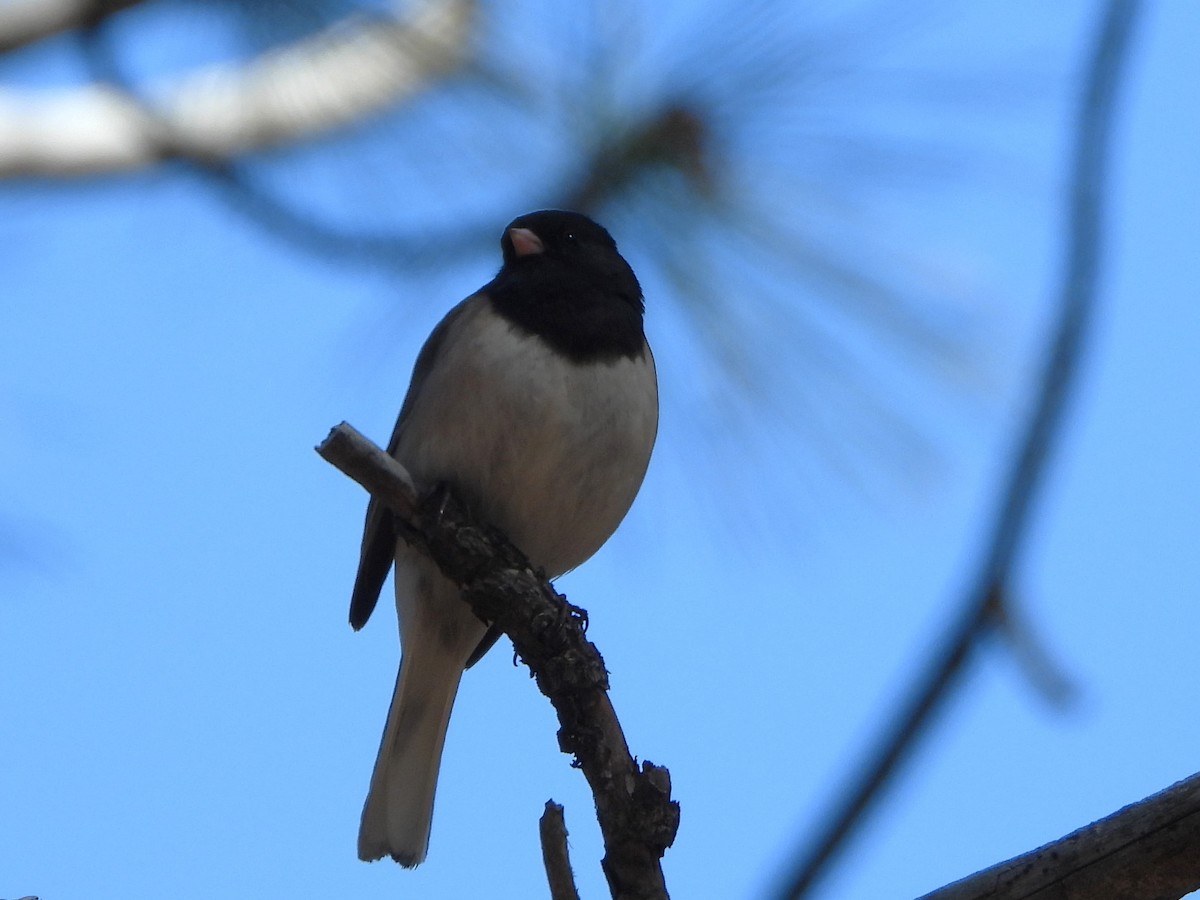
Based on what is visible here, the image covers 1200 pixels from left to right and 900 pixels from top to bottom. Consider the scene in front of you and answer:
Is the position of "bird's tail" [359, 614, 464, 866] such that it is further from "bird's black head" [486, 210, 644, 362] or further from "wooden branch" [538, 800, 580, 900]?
"wooden branch" [538, 800, 580, 900]

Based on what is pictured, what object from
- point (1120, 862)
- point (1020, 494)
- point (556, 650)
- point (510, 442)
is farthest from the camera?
point (510, 442)

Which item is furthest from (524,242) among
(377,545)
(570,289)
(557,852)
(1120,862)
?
(1120,862)

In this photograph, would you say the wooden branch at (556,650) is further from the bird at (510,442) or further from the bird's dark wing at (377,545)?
the bird's dark wing at (377,545)

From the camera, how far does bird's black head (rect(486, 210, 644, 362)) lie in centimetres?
225

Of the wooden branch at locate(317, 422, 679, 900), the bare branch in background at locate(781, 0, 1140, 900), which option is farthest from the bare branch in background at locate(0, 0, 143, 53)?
the bare branch in background at locate(781, 0, 1140, 900)

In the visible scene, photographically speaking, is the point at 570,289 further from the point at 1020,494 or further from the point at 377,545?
the point at 1020,494

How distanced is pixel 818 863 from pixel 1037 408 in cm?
33

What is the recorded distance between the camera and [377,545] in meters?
2.38

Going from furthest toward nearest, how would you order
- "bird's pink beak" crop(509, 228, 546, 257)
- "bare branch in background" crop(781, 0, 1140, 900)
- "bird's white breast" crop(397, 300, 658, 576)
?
"bird's pink beak" crop(509, 228, 546, 257), "bird's white breast" crop(397, 300, 658, 576), "bare branch in background" crop(781, 0, 1140, 900)

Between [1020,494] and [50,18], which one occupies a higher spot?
[50,18]

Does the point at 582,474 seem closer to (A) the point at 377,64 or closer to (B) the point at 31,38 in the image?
(A) the point at 377,64

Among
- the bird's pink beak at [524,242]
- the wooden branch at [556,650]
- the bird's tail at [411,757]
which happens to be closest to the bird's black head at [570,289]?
the bird's pink beak at [524,242]

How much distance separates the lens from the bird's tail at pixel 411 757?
2.34 metres

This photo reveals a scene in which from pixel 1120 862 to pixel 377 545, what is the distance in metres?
1.36
